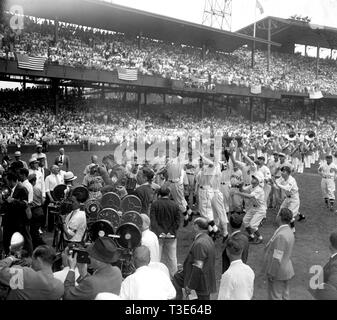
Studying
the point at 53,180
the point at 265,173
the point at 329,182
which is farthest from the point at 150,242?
the point at 329,182

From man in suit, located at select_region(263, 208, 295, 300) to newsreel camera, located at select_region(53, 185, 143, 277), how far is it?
1926 millimetres

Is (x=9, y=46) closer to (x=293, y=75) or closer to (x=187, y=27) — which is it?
(x=187, y=27)

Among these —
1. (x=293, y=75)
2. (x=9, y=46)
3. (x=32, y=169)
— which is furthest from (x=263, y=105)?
(x=32, y=169)

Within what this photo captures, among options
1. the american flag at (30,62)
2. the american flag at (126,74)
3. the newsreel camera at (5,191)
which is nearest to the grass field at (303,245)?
the newsreel camera at (5,191)

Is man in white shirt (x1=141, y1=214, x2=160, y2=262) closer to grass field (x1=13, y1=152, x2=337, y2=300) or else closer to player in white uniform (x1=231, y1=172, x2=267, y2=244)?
grass field (x1=13, y1=152, x2=337, y2=300)

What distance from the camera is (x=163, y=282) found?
4.02 metres

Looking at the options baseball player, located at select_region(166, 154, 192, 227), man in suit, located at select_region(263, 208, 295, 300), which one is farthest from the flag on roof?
man in suit, located at select_region(263, 208, 295, 300)

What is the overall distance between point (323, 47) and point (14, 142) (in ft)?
142

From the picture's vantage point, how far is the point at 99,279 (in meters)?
3.92

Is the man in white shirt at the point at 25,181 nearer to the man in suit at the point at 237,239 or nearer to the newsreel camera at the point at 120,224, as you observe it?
the newsreel camera at the point at 120,224

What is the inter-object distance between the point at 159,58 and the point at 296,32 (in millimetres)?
19016

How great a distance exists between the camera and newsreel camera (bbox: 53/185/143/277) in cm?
571

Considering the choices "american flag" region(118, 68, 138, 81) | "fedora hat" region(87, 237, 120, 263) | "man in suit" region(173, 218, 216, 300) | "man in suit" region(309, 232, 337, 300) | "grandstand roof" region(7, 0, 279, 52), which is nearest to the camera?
"man in suit" region(309, 232, 337, 300)

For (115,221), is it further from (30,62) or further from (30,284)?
(30,62)
